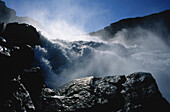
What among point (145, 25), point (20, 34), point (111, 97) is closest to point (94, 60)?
point (20, 34)

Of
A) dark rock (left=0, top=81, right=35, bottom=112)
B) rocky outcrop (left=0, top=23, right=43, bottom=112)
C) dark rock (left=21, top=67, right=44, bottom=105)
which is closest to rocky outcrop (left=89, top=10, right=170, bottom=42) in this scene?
dark rock (left=21, top=67, right=44, bottom=105)

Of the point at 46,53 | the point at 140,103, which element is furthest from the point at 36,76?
the point at 46,53

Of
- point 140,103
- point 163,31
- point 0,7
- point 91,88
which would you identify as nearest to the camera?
point 140,103

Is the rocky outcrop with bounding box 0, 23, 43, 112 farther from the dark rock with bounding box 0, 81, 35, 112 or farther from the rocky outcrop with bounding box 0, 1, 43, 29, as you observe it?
the rocky outcrop with bounding box 0, 1, 43, 29

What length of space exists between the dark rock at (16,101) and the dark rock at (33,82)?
2.02ft

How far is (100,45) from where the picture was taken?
14820 mm

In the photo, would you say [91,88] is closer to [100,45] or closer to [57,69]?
[57,69]

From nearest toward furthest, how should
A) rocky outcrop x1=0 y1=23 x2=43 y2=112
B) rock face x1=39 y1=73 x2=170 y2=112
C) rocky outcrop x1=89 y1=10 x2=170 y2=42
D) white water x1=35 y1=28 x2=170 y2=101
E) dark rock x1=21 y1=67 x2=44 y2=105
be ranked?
1. rocky outcrop x1=0 y1=23 x2=43 y2=112
2. rock face x1=39 y1=73 x2=170 y2=112
3. dark rock x1=21 y1=67 x2=44 y2=105
4. white water x1=35 y1=28 x2=170 y2=101
5. rocky outcrop x1=89 y1=10 x2=170 y2=42

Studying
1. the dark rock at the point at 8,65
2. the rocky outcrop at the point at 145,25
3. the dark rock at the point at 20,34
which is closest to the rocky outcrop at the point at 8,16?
the rocky outcrop at the point at 145,25

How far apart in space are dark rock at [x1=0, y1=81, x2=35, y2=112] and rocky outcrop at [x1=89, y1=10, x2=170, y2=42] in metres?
23.7

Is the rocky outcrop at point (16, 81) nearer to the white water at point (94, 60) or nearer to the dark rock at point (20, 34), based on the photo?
the dark rock at point (20, 34)

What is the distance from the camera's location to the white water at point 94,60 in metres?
10.1

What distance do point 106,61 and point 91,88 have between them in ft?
29.9

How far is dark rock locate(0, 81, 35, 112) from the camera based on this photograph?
2.33 metres
